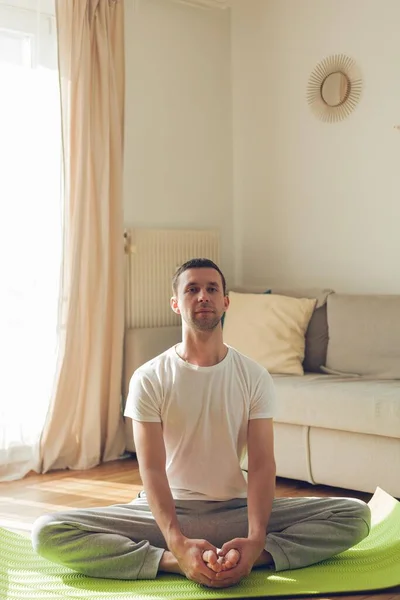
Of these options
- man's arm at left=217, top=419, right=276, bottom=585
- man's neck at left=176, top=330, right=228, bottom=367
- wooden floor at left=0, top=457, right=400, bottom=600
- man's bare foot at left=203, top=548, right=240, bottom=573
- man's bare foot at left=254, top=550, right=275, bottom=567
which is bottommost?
wooden floor at left=0, top=457, right=400, bottom=600

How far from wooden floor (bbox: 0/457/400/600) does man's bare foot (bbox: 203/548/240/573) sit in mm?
1068

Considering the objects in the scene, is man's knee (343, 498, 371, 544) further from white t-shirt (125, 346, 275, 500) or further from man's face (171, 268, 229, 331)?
man's face (171, 268, 229, 331)

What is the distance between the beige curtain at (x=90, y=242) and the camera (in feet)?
14.2

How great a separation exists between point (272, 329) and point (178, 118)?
4.70 ft

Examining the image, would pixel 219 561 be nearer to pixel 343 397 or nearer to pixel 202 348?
pixel 202 348

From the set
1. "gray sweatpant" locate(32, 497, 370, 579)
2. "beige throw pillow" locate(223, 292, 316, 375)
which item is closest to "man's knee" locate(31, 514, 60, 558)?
"gray sweatpant" locate(32, 497, 370, 579)

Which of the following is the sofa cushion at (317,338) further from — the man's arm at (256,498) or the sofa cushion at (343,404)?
the man's arm at (256,498)

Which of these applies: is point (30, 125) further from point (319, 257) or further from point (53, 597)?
point (53, 597)

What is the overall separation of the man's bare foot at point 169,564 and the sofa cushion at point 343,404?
1.27 metres

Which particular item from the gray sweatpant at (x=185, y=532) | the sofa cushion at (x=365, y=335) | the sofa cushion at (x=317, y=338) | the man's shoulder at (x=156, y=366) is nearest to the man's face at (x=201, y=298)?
the man's shoulder at (x=156, y=366)

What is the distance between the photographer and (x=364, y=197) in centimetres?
466

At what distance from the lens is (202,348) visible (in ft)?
8.67

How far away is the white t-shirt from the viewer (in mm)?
2582

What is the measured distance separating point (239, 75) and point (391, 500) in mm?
2945
